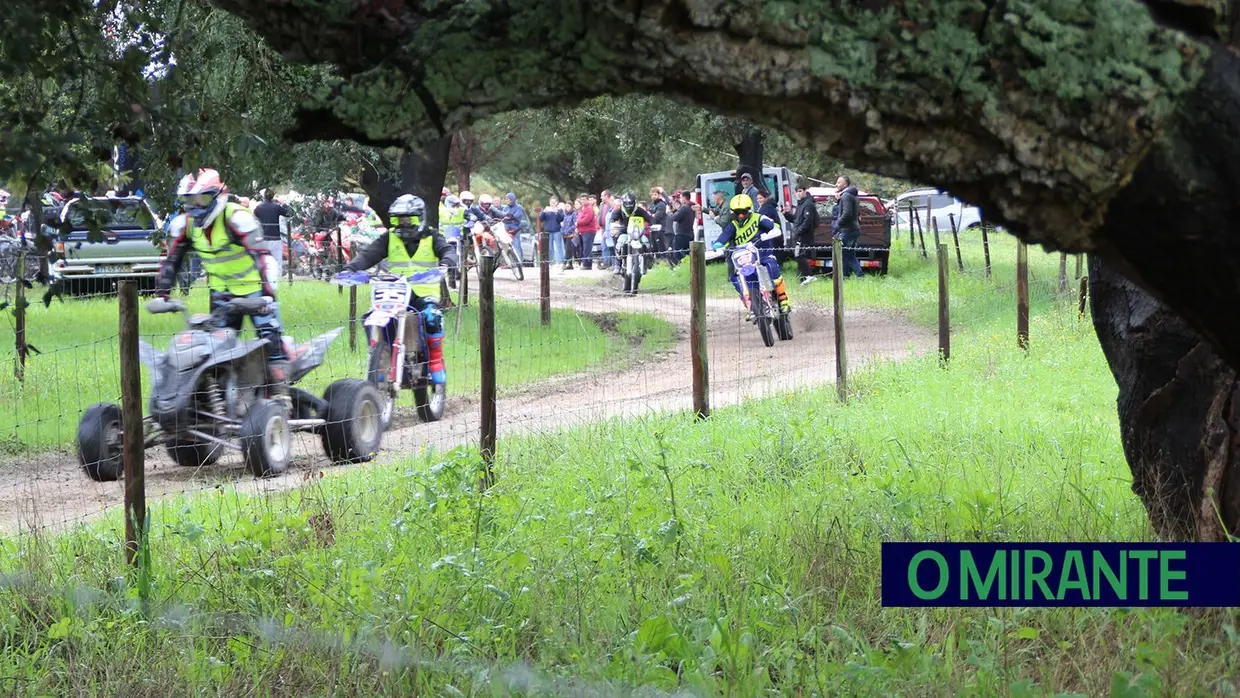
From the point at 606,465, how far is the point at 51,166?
466cm

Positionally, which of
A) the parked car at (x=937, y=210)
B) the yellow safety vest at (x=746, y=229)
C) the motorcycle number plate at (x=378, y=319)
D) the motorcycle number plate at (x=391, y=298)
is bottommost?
the motorcycle number plate at (x=378, y=319)

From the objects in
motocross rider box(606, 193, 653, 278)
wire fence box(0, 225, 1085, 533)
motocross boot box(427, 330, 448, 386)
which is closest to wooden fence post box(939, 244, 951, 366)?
wire fence box(0, 225, 1085, 533)

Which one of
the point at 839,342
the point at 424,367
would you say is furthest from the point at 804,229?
the point at 424,367

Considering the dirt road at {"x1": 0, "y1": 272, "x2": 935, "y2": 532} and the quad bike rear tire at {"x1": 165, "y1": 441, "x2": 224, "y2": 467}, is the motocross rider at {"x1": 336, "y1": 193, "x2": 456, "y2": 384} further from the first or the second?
the quad bike rear tire at {"x1": 165, "y1": 441, "x2": 224, "y2": 467}

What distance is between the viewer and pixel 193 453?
9469mm

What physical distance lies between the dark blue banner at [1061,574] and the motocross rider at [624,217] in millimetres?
25715

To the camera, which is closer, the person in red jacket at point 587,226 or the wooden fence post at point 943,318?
the wooden fence post at point 943,318

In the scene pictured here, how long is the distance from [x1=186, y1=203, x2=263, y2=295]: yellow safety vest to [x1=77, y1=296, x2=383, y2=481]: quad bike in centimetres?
17

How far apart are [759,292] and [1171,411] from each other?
12.6 metres

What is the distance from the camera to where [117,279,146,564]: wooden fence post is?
5.79 metres

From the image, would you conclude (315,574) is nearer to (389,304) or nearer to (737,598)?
(737,598)

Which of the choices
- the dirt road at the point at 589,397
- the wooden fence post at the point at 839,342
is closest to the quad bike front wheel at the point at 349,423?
the dirt road at the point at 589,397

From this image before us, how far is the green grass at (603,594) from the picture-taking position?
4441mm

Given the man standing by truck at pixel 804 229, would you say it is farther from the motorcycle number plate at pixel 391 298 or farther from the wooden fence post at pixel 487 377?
the wooden fence post at pixel 487 377
